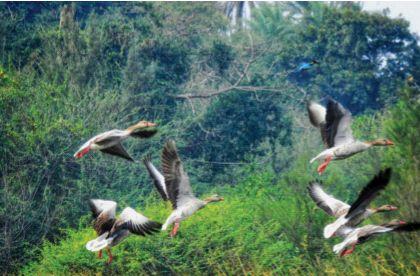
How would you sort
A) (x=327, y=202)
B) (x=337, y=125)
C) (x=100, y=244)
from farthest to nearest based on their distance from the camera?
(x=327, y=202), (x=100, y=244), (x=337, y=125)

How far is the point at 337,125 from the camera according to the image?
12.6 metres

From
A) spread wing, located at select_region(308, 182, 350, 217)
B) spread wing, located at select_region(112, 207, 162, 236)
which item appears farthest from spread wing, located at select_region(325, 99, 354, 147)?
spread wing, located at select_region(112, 207, 162, 236)

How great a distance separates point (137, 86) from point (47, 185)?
728 centimetres

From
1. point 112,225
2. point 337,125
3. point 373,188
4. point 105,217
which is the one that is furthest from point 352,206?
point 105,217

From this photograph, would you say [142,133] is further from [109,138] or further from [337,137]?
[337,137]

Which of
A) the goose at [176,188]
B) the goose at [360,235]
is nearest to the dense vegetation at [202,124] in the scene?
the goose at [360,235]

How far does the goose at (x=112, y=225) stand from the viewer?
40.5 feet

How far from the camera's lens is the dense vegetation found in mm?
18344

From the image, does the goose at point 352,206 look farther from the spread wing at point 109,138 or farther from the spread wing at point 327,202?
the spread wing at point 109,138

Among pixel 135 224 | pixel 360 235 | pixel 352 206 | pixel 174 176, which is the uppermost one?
pixel 352 206

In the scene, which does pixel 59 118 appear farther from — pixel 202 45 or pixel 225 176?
pixel 202 45

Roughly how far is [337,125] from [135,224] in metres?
3.14

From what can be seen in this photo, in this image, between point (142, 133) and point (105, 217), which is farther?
point (105, 217)

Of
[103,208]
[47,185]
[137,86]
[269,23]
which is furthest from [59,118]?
Answer: [269,23]
